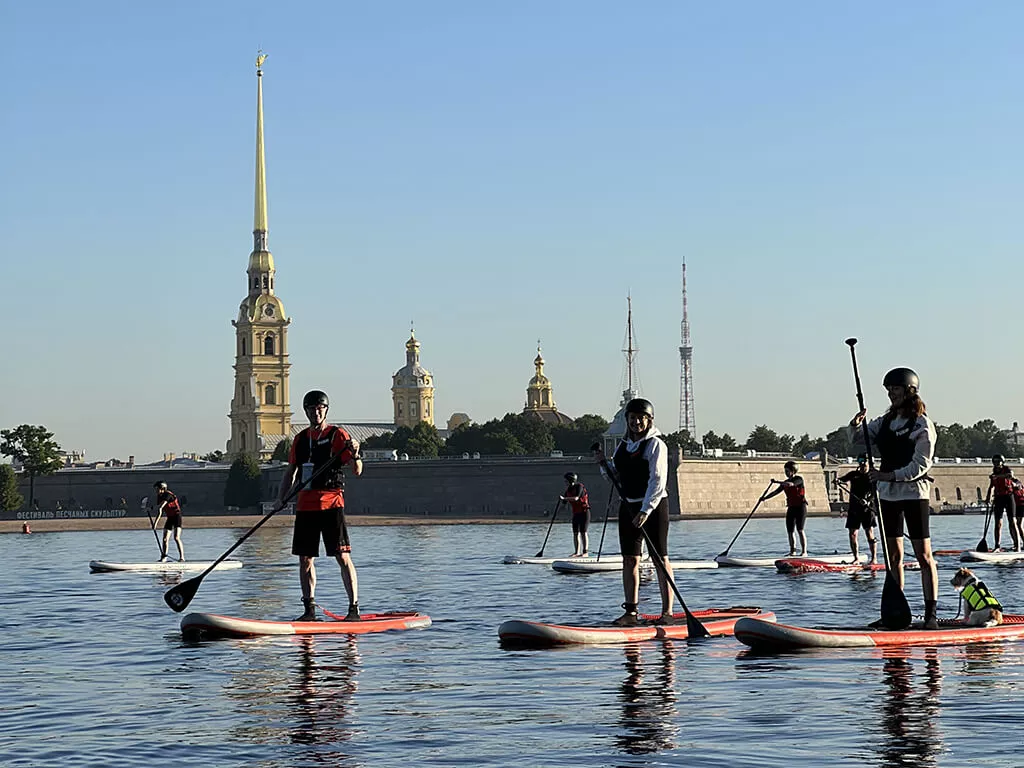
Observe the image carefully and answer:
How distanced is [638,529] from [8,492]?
118 meters

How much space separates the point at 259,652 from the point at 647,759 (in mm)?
6337

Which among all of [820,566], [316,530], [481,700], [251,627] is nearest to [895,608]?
[481,700]

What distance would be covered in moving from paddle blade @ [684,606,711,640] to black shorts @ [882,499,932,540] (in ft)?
6.19

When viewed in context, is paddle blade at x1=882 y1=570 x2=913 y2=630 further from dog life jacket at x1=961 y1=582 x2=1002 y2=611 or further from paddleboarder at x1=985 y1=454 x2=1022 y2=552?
paddleboarder at x1=985 y1=454 x2=1022 y2=552

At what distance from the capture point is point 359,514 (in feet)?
436

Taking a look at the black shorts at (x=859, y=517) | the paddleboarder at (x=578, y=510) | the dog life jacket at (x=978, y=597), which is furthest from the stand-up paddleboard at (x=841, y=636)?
the paddleboarder at (x=578, y=510)

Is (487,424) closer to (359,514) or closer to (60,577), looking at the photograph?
(359,514)

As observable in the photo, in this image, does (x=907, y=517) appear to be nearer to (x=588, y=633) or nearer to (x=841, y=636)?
(x=841, y=636)

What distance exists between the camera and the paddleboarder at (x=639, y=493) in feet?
50.2

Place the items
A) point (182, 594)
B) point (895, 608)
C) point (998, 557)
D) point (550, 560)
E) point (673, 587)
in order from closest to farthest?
point (895, 608)
point (673, 587)
point (182, 594)
point (998, 557)
point (550, 560)

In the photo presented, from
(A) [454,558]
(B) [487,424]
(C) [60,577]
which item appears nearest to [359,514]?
(B) [487,424]

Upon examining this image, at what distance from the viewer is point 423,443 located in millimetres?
174250

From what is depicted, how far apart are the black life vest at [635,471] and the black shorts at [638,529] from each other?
11 centimetres

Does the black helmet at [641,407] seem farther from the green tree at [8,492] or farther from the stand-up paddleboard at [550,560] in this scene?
the green tree at [8,492]
